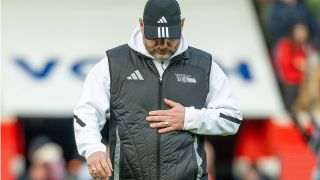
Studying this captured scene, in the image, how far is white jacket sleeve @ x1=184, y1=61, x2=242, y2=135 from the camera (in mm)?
6645

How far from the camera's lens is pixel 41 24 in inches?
573

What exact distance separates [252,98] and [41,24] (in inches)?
106

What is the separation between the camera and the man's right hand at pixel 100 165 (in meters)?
6.32

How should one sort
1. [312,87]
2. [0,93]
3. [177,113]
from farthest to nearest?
[312,87], [0,93], [177,113]

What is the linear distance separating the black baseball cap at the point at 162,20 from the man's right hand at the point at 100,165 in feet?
2.32

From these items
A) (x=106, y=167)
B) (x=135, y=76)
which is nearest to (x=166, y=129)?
(x=135, y=76)

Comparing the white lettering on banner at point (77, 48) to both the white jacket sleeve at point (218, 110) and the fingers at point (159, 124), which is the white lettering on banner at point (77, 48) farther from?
the fingers at point (159, 124)

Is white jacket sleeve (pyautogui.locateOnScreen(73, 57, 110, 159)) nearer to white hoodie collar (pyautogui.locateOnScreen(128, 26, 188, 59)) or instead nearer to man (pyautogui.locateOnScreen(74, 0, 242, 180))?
man (pyautogui.locateOnScreen(74, 0, 242, 180))

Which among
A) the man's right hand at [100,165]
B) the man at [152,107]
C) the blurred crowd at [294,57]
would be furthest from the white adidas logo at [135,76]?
the blurred crowd at [294,57]

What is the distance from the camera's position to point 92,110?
6.56 metres

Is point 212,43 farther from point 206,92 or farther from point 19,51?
point 206,92

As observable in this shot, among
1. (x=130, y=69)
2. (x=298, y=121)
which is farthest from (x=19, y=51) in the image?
(x=130, y=69)

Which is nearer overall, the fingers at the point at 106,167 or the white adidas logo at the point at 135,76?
the fingers at the point at 106,167

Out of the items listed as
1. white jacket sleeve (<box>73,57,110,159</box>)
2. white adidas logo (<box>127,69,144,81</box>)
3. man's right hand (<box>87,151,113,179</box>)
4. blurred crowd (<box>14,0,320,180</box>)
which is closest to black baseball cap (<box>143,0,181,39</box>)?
white adidas logo (<box>127,69,144,81</box>)
